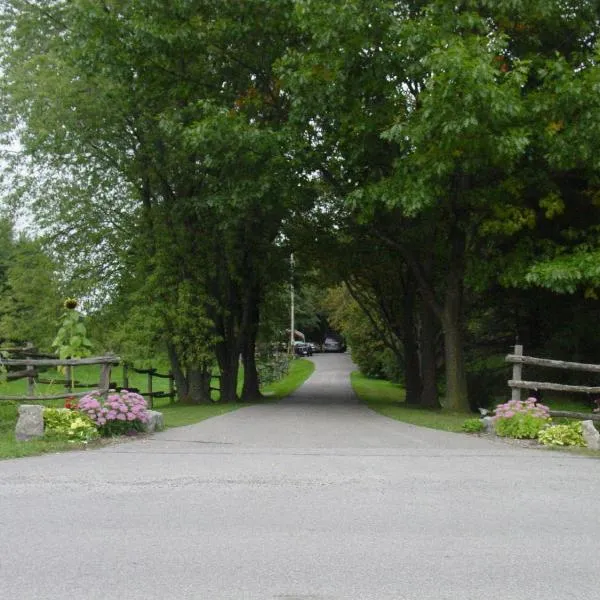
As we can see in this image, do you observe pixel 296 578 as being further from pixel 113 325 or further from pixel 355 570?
pixel 113 325

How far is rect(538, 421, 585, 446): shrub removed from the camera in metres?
12.1

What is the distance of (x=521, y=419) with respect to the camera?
12805mm

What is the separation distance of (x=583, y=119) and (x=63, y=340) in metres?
11.4

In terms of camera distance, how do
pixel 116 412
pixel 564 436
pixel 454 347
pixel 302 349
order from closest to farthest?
pixel 564 436
pixel 116 412
pixel 454 347
pixel 302 349

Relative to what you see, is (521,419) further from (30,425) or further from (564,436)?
(30,425)

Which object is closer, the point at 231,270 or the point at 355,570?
the point at 355,570

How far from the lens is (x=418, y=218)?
21.2 meters

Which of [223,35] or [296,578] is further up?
[223,35]

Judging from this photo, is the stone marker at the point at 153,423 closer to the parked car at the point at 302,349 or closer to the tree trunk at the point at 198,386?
the tree trunk at the point at 198,386

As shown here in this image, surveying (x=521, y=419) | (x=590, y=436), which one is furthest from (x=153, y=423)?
(x=590, y=436)

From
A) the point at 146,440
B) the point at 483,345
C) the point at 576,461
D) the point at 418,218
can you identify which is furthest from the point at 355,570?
the point at 483,345

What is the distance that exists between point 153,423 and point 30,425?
2351 millimetres

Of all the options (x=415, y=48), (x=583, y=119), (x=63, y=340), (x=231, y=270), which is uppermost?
(x=415, y=48)

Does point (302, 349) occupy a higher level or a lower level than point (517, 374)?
lower
